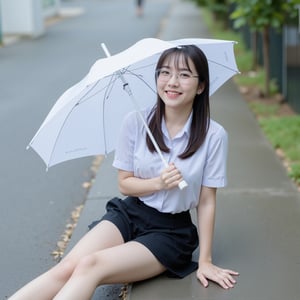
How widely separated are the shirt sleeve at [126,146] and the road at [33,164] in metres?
0.97

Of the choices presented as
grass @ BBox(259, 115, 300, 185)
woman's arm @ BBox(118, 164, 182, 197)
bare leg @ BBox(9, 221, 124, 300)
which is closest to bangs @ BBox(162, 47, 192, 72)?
woman's arm @ BBox(118, 164, 182, 197)

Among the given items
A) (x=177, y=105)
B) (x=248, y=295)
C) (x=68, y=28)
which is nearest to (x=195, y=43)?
(x=177, y=105)

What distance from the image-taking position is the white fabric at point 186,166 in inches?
150

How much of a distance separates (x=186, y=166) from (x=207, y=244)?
43cm

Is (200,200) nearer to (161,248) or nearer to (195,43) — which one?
(161,248)

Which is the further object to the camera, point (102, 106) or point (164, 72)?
point (102, 106)

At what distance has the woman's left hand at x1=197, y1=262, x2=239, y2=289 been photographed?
377cm

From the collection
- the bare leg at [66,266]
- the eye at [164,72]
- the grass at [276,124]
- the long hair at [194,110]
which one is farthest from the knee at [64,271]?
the grass at [276,124]

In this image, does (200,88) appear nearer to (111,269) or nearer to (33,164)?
(111,269)

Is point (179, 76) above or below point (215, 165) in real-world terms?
above

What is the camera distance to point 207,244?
12.5 feet

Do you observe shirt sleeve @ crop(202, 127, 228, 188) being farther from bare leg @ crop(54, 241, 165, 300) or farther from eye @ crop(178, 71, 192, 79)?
bare leg @ crop(54, 241, 165, 300)

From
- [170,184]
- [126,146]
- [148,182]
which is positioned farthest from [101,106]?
[170,184]

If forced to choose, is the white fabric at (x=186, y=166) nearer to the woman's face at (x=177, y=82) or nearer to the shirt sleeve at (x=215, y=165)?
the shirt sleeve at (x=215, y=165)
